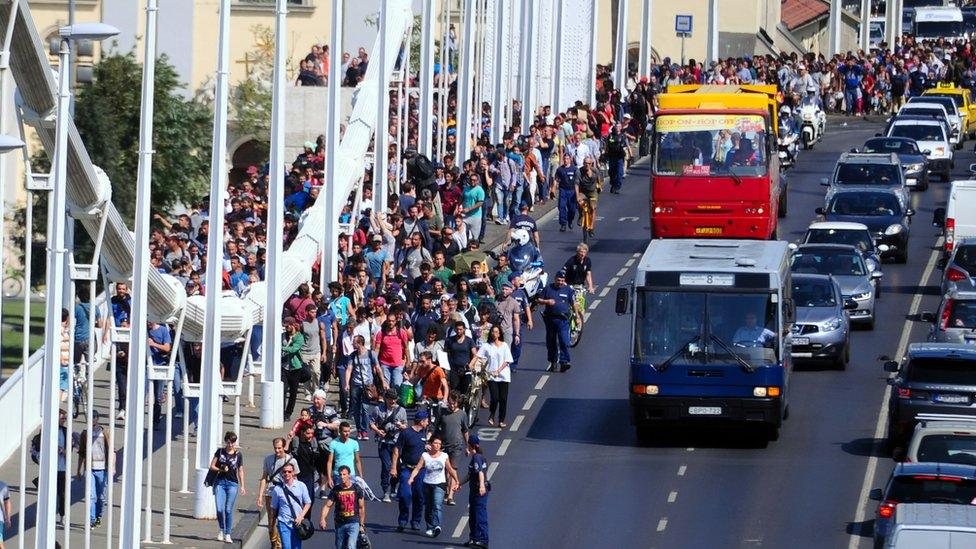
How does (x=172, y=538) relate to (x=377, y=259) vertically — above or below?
below

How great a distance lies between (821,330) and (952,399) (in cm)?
592

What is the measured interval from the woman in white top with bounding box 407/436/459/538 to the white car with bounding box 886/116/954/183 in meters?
35.2

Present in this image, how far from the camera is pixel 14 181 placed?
55.3 meters

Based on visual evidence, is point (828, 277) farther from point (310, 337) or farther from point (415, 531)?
point (415, 531)

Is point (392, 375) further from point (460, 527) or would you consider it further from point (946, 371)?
point (946, 371)

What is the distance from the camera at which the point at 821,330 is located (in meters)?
34.8

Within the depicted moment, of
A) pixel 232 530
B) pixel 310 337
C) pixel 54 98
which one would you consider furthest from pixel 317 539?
pixel 54 98

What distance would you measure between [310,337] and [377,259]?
165 inches

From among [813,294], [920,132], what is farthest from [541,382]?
[920,132]

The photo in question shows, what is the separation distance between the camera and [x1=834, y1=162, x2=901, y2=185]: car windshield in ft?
Answer: 162

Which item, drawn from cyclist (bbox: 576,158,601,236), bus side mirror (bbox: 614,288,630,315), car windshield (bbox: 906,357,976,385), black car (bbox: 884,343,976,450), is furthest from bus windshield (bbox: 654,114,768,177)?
car windshield (bbox: 906,357,976,385)

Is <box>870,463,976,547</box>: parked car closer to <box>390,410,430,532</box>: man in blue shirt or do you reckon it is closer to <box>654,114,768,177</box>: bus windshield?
<box>390,410,430,532</box>: man in blue shirt

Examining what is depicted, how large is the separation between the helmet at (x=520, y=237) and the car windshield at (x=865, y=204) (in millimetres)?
11642

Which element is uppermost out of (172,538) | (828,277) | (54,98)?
(54,98)
